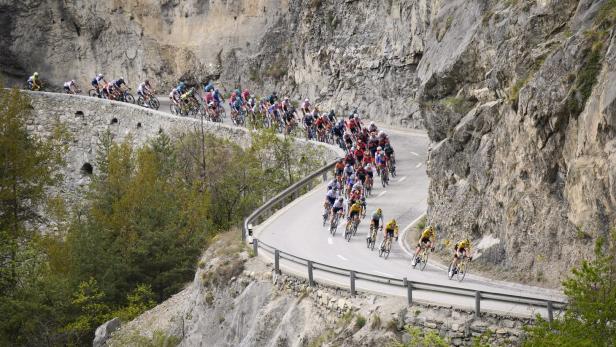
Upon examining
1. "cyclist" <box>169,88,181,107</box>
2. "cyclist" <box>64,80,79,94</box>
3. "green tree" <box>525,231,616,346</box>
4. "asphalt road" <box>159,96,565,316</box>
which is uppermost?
"green tree" <box>525,231,616,346</box>

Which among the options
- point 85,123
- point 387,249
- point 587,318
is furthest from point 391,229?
point 85,123

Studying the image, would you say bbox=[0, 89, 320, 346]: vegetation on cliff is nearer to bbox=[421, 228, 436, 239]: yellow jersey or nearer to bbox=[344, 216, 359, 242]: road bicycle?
bbox=[344, 216, 359, 242]: road bicycle

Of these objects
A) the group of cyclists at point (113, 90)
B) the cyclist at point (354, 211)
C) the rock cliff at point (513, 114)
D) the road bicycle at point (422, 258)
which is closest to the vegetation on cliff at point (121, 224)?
the group of cyclists at point (113, 90)

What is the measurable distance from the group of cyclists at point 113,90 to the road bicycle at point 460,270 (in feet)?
122

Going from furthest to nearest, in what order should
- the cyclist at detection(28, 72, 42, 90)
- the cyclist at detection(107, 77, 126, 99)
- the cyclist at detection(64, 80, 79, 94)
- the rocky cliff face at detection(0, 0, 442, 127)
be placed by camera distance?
the cyclist at detection(28, 72, 42, 90), the cyclist at detection(64, 80, 79, 94), the cyclist at detection(107, 77, 126, 99), the rocky cliff face at detection(0, 0, 442, 127)

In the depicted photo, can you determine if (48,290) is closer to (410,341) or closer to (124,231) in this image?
(124,231)

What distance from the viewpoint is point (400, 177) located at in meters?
38.0

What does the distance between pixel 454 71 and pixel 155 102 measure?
32309mm

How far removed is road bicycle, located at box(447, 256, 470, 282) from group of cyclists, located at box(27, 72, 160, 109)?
122 ft

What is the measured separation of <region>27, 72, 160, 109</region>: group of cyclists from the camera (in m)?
57.3

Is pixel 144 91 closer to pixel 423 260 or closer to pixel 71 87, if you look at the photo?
pixel 71 87

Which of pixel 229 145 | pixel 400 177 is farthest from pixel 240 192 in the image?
pixel 400 177

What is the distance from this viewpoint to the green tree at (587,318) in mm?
14617

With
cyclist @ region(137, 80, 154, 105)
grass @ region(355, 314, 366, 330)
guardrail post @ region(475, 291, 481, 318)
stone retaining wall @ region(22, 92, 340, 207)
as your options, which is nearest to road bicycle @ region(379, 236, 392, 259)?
grass @ region(355, 314, 366, 330)
